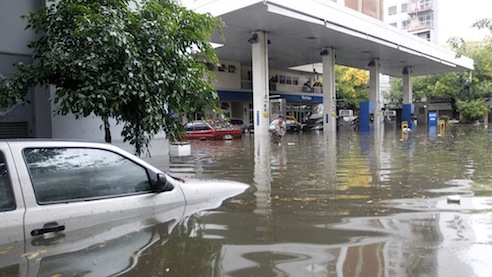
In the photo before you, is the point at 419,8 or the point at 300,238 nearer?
the point at 300,238

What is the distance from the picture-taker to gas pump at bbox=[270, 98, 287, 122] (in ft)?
100

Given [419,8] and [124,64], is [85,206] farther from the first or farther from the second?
[419,8]

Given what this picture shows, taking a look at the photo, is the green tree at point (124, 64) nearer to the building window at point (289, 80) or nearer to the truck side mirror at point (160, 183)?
the truck side mirror at point (160, 183)

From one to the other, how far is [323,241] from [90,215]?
2.24 metres

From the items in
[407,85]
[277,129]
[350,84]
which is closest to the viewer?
[277,129]

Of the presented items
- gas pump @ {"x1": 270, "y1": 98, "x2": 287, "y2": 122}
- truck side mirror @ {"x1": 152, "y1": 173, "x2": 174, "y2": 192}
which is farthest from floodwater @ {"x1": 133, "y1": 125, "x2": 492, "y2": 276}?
gas pump @ {"x1": 270, "y1": 98, "x2": 287, "y2": 122}

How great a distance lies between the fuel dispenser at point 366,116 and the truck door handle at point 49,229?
3250 cm

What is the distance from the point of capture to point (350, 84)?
4469 centimetres

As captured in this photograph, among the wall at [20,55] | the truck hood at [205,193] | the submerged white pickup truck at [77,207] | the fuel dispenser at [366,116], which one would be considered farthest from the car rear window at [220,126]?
the submerged white pickup truck at [77,207]

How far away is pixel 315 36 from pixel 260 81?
495 cm

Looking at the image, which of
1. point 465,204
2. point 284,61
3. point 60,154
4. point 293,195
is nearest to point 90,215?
point 60,154

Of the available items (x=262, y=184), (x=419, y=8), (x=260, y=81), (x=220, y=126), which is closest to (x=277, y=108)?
(x=260, y=81)

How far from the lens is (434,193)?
6.48 meters

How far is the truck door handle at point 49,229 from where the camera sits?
3.00m
